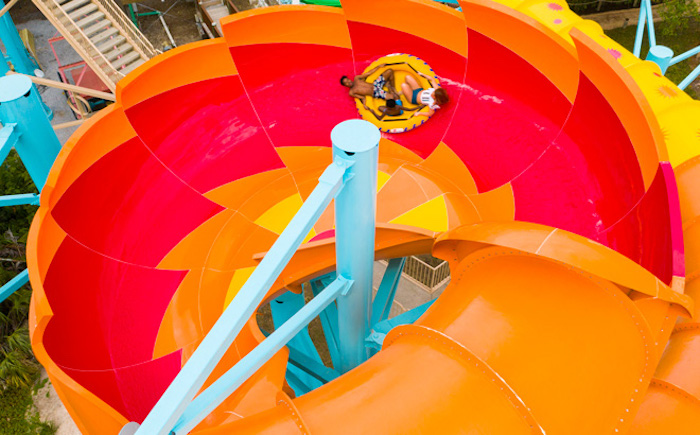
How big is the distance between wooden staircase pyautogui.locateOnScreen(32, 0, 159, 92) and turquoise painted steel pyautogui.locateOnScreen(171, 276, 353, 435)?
9.48 m

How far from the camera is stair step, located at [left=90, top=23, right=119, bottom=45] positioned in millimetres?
12836

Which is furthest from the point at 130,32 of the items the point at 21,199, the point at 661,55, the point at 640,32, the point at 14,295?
the point at 661,55

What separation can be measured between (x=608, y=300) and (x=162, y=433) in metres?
2.87

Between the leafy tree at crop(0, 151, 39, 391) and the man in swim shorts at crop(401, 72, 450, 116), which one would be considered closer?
the man in swim shorts at crop(401, 72, 450, 116)

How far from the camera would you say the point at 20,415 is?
31.6 ft

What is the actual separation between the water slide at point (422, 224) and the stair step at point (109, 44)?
7.70 metres

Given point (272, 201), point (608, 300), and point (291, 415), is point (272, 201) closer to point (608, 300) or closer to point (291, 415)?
point (291, 415)

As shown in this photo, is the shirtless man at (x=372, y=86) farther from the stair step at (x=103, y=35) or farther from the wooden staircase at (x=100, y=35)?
the stair step at (x=103, y=35)

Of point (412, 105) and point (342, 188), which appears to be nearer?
point (342, 188)

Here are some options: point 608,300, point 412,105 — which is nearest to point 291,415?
point 608,300

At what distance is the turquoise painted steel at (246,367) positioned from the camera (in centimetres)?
362

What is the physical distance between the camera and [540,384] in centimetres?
336

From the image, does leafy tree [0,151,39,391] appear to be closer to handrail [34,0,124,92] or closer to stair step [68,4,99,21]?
handrail [34,0,124,92]

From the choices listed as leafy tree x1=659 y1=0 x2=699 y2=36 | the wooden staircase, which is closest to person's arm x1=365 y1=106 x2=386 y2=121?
the wooden staircase
